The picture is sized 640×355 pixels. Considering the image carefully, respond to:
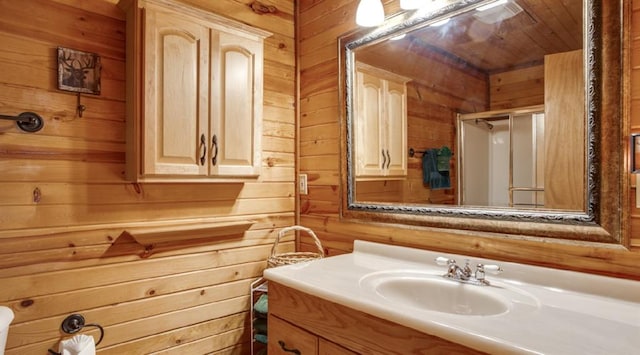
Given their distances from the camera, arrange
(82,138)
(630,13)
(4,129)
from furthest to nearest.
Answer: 1. (82,138)
2. (4,129)
3. (630,13)

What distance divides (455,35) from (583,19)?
45 centimetres

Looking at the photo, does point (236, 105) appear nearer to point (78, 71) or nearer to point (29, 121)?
point (78, 71)

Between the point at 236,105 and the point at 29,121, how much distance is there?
2.58 feet

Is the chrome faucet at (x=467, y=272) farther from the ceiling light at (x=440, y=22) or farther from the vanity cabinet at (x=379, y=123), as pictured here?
the ceiling light at (x=440, y=22)

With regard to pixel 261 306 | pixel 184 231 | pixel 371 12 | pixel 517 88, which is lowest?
pixel 261 306

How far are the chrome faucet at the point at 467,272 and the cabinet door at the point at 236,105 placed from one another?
98cm

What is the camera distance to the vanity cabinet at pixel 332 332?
0.95 m

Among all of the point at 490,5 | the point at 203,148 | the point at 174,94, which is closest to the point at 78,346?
the point at 203,148

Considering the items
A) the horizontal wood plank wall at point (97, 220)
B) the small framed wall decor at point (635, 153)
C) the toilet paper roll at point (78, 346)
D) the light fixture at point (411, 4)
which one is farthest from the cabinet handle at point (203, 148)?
the small framed wall decor at point (635, 153)

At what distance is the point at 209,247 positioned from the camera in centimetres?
179

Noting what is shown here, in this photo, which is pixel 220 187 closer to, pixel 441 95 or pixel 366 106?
pixel 366 106

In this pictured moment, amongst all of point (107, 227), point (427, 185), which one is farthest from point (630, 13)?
point (107, 227)

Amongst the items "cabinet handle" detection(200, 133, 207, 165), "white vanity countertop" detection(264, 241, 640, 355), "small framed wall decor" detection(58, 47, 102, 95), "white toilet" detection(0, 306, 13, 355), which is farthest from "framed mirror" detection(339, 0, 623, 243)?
"white toilet" detection(0, 306, 13, 355)

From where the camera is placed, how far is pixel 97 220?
1.48m
